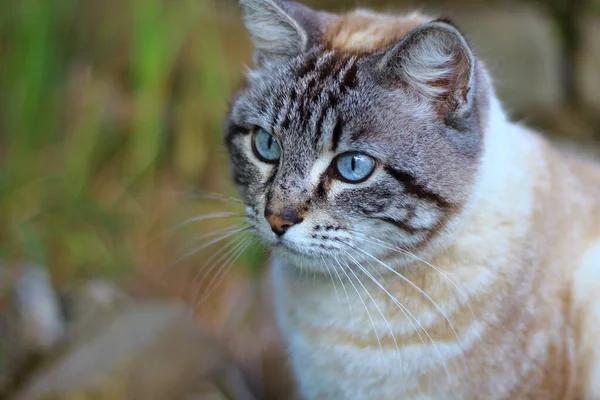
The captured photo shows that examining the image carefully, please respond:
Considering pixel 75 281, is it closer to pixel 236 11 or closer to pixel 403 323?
pixel 236 11

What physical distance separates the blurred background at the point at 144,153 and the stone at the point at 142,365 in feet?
0.04

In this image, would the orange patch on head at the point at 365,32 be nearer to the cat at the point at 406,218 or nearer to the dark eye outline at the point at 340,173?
the cat at the point at 406,218

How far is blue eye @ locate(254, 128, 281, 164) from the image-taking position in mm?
1867

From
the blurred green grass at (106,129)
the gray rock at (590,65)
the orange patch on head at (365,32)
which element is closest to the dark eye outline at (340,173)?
the orange patch on head at (365,32)

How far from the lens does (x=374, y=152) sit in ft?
5.63

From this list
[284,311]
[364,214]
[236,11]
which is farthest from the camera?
[236,11]

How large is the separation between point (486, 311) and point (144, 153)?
2.47m

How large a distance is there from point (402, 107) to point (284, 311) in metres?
0.76

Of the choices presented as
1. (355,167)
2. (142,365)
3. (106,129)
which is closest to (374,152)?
(355,167)

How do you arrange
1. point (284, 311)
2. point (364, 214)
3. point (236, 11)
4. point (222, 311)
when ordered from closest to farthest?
point (364, 214) → point (284, 311) → point (222, 311) → point (236, 11)

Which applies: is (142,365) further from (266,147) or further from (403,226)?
(403,226)

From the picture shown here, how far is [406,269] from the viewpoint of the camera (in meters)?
1.86

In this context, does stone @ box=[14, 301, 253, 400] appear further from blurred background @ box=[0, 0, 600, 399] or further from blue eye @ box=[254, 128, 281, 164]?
blue eye @ box=[254, 128, 281, 164]

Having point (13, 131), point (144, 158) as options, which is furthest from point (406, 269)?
point (13, 131)
